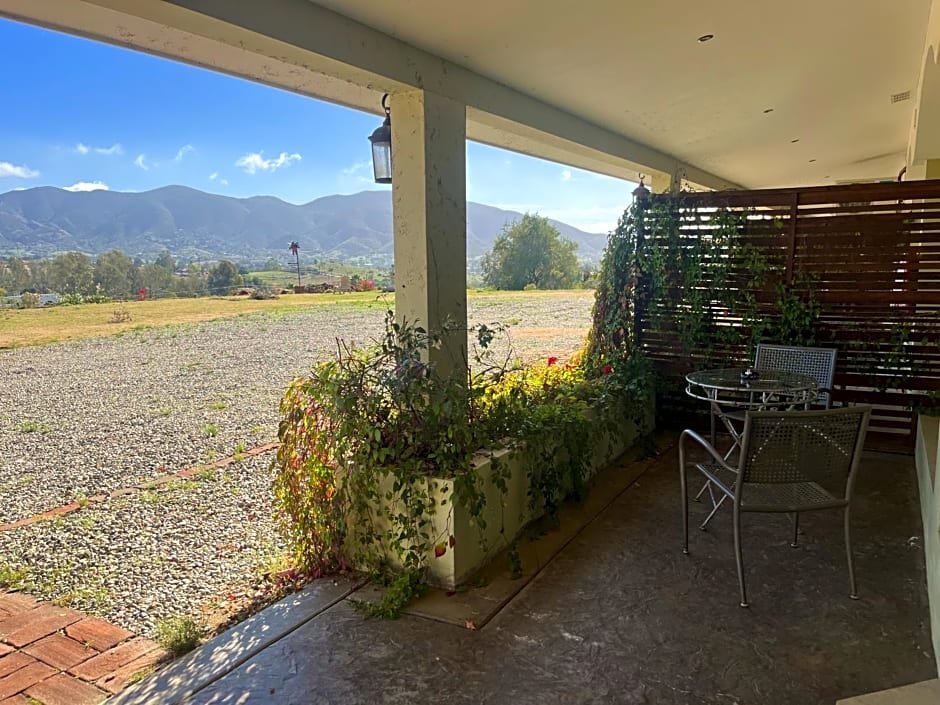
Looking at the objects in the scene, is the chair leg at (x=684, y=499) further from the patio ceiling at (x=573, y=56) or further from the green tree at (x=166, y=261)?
the green tree at (x=166, y=261)

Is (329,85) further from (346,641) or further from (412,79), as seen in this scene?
(346,641)

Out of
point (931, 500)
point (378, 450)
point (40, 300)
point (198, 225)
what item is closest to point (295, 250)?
point (198, 225)

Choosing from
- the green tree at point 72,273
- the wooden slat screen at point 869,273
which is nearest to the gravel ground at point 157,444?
the green tree at point 72,273

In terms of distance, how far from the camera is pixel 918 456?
3809mm

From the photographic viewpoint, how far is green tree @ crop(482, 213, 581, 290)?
10.1 metres

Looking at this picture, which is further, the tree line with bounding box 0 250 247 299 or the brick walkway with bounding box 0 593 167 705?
the tree line with bounding box 0 250 247 299

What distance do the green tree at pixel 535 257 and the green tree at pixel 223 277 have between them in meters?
4.08

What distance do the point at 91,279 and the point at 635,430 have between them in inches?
173

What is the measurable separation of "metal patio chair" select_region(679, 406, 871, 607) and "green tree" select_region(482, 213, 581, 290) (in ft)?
23.0

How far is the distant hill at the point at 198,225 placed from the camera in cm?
412

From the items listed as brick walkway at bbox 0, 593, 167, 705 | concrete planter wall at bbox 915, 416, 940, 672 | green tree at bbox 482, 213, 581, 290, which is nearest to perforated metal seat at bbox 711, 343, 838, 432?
concrete planter wall at bbox 915, 416, 940, 672

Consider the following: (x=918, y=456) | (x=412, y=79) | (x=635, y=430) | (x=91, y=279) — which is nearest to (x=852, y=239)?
(x=918, y=456)

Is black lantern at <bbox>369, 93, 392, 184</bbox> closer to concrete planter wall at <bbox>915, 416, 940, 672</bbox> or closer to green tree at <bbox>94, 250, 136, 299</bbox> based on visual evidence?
concrete planter wall at <bbox>915, 416, 940, 672</bbox>

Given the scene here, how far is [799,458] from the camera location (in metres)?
2.25
